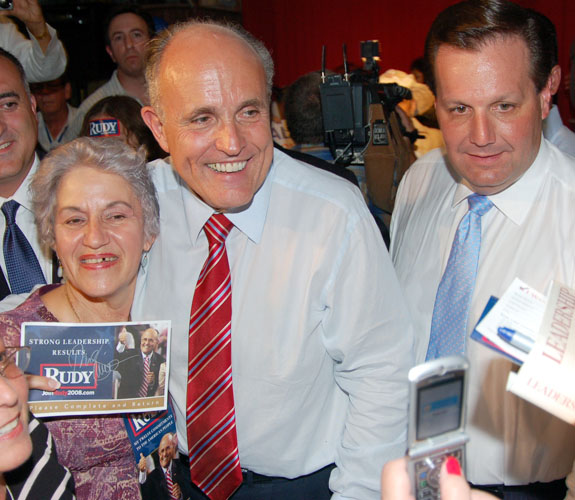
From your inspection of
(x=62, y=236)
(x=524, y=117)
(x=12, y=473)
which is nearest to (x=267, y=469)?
(x=12, y=473)

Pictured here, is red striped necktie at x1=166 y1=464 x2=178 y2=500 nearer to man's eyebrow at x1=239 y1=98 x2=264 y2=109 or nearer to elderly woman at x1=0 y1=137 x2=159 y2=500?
elderly woman at x1=0 y1=137 x2=159 y2=500

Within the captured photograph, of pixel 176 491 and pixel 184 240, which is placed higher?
pixel 184 240

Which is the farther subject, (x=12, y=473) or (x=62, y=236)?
(x=62, y=236)

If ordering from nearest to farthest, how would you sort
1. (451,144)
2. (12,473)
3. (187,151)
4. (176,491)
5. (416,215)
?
(12,473)
(187,151)
(451,144)
(176,491)
(416,215)

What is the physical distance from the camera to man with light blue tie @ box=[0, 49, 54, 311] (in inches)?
78.1

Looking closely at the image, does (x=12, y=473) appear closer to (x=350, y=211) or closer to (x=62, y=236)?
(x=62, y=236)

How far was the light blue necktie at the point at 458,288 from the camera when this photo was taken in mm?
1598

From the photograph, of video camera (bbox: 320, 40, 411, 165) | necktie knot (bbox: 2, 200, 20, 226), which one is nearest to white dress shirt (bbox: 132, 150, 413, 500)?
necktie knot (bbox: 2, 200, 20, 226)

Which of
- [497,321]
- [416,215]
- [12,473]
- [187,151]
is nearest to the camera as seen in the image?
[497,321]

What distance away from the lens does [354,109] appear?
2.44 metres

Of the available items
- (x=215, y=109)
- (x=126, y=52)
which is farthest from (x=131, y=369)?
(x=126, y=52)

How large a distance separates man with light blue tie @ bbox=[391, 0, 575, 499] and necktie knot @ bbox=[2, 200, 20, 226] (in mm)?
1382

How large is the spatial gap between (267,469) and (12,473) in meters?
0.61

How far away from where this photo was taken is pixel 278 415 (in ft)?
5.15
